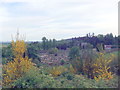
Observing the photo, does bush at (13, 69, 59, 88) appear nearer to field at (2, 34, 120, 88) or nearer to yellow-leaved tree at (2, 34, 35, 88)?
field at (2, 34, 120, 88)

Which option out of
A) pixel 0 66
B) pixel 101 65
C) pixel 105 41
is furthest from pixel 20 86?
pixel 105 41

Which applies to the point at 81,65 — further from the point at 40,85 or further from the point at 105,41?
the point at 105,41

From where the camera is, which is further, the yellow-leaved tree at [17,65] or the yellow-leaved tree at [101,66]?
the yellow-leaved tree at [101,66]

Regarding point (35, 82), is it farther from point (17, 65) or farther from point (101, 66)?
point (101, 66)

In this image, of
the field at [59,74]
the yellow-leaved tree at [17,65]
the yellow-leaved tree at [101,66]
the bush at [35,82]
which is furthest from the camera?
the yellow-leaved tree at [101,66]

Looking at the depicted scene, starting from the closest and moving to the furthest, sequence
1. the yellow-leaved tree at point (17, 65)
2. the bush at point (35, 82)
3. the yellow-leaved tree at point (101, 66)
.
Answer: the bush at point (35, 82), the yellow-leaved tree at point (17, 65), the yellow-leaved tree at point (101, 66)

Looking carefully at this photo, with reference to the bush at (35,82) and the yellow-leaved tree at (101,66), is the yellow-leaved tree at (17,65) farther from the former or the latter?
the yellow-leaved tree at (101,66)

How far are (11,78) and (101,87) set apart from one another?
2938 millimetres

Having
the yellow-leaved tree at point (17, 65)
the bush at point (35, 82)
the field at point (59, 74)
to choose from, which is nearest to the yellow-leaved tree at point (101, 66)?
the field at point (59, 74)

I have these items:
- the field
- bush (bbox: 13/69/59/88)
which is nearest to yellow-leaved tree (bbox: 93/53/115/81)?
the field

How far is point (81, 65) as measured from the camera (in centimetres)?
775

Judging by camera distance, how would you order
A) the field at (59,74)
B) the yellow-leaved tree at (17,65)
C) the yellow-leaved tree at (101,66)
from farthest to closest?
the yellow-leaved tree at (101,66) < the yellow-leaved tree at (17,65) < the field at (59,74)

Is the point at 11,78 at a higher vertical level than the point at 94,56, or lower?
lower

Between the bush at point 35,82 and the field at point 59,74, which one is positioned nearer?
the bush at point 35,82
